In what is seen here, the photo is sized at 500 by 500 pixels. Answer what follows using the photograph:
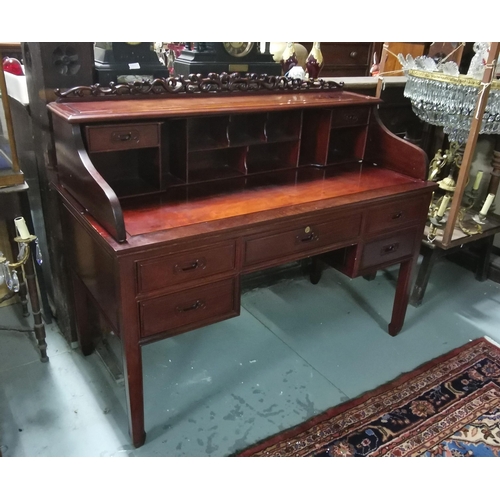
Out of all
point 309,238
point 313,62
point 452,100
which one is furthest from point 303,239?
point 452,100

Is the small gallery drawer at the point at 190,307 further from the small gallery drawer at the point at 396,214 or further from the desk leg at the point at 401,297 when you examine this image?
the desk leg at the point at 401,297

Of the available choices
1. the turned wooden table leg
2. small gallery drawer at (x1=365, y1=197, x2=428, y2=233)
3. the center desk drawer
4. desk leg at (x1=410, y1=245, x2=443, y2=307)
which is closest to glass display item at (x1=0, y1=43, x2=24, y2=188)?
the turned wooden table leg

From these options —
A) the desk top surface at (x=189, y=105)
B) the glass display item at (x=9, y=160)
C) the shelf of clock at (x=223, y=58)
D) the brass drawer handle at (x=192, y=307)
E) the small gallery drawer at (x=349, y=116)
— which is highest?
the shelf of clock at (x=223, y=58)

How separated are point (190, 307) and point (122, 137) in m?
0.56

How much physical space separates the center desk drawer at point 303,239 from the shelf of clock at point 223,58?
0.81m

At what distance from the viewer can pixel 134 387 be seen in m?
1.54

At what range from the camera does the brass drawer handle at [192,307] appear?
4.93ft

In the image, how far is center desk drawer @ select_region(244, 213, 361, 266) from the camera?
62.2 inches

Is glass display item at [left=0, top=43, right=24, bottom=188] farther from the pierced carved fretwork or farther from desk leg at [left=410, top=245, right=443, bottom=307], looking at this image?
desk leg at [left=410, top=245, right=443, bottom=307]

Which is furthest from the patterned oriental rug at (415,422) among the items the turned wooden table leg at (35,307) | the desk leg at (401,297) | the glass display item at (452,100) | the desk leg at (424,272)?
the glass display item at (452,100)

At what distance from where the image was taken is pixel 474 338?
2.31 m

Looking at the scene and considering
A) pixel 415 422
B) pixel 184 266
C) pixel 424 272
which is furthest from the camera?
pixel 424 272

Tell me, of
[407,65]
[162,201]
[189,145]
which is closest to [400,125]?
[407,65]

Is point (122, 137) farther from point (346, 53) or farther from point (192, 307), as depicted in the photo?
point (346, 53)
